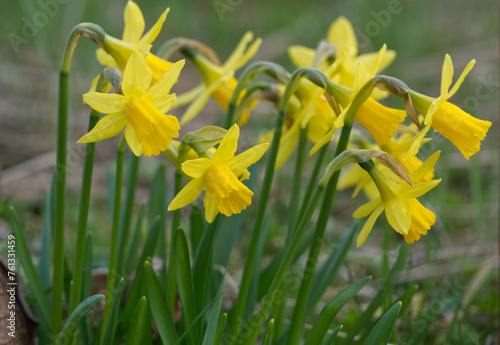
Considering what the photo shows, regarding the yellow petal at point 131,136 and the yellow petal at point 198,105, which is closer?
the yellow petal at point 131,136

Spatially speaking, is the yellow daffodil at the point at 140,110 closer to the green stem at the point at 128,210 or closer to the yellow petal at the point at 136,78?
the yellow petal at the point at 136,78

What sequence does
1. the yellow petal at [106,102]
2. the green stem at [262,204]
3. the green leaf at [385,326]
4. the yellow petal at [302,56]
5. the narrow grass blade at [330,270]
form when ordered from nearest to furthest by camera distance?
the yellow petal at [106,102] < the green leaf at [385,326] < the green stem at [262,204] < the narrow grass blade at [330,270] < the yellow petal at [302,56]

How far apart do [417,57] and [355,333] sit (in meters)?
4.28

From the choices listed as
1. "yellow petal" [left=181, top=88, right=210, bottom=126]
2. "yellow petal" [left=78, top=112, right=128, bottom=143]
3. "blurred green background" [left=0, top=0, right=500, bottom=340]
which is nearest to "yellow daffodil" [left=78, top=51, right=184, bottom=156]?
"yellow petal" [left=78, top=112, right=128, bottom=143]

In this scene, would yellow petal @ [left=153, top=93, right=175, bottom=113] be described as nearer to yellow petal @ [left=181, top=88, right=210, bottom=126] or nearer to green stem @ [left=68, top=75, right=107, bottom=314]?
green stem @ [left=68, top=75, right=107, bottom=314]

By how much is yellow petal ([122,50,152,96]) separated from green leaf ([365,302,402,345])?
0.72 meters

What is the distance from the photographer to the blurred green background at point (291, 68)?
9.38ft

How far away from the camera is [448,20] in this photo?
21.3 ft

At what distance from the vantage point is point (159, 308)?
1.28 m

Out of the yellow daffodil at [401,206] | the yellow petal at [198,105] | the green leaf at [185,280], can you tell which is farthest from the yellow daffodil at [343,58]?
the green leaf at [185,280]

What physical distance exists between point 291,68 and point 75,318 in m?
4.31

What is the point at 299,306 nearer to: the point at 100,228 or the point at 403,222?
the point at 403,222

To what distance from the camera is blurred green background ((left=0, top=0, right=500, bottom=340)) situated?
2859mm

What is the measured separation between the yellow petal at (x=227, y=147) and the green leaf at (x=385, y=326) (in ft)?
1.62
